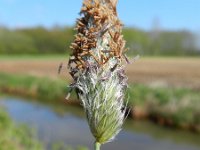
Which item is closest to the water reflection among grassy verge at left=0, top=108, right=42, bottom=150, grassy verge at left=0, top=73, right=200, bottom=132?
grassy verge at left=0, top=73, right=200, bottom=132

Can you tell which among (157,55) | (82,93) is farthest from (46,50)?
(82,93)

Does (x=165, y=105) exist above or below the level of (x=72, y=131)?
above

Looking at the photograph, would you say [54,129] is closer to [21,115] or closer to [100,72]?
[21,115]

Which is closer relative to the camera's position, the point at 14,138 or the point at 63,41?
the point at 14,138

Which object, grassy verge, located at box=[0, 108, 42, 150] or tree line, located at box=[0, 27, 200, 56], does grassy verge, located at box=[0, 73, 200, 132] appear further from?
tree line, located at box=[0, 27, 200, 56]

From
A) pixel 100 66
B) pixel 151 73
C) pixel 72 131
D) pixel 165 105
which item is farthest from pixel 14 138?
pixel 151 73

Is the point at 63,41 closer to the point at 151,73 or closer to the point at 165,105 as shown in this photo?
the point at 151,73

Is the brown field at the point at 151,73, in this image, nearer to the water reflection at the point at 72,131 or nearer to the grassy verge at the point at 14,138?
the water reflection at the point at 72,131
